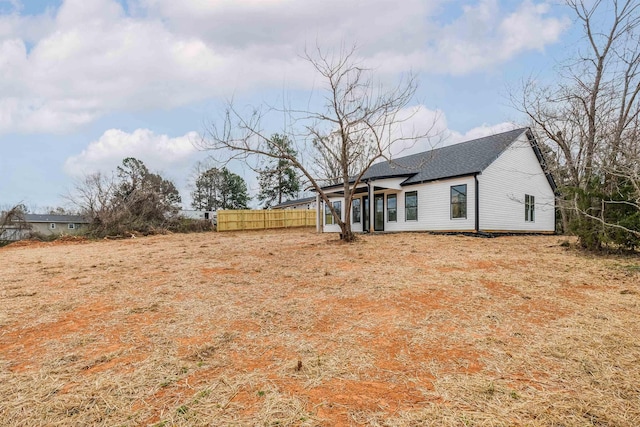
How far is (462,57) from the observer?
10.8m

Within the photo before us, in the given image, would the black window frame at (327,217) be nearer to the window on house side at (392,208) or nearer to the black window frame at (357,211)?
the black window frame at (357,211)

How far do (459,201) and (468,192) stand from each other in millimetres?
531

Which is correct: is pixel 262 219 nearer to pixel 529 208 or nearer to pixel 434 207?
pixel 434 207

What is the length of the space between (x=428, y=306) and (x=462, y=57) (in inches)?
386

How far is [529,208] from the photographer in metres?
15.5

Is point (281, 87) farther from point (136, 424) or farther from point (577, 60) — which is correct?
point (577, 60)

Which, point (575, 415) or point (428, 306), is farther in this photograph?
point (428, 306)

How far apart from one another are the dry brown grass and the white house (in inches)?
297

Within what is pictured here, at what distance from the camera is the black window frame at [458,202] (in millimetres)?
13336

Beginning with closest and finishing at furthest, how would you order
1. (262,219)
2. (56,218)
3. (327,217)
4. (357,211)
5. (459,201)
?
1. (459,201)
2. (357,211)
3. (327,217)
4. (262,219)
5. (56,218)

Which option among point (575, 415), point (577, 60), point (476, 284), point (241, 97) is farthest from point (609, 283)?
point (577, 60)

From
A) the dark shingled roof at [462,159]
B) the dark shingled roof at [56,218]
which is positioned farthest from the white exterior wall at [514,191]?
the dark shingled roof at [56,218]

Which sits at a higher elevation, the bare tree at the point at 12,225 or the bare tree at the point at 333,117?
the bare tree at the point at 333,117

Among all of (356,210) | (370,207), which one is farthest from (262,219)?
(370,207)
